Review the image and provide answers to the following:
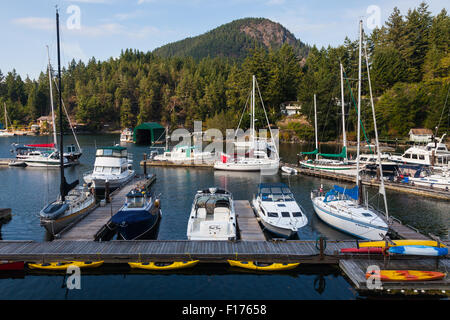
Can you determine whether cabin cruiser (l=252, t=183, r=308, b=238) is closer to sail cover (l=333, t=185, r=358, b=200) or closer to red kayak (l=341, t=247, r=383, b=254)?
sail cover (l=333, t=185, r=358, b=200)

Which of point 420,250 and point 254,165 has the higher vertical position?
point 254,165

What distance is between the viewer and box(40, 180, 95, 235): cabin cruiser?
22.9 metres

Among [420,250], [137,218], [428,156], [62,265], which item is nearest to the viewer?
[420,250]

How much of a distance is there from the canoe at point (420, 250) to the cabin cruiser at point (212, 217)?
31.5ft

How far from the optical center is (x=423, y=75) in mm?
94375

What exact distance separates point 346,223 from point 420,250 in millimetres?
6297

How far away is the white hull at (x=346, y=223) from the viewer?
2214 centimetres

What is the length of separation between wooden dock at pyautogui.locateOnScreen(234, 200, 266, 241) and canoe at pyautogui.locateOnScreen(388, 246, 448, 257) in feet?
26.7

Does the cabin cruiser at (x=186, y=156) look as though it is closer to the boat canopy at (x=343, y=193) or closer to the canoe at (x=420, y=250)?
the boat canopy at (x=343, y=193)

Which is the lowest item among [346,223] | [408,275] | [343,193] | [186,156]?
[408,275]

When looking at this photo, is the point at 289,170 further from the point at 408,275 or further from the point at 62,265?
the point at 62,265

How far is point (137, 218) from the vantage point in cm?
2302

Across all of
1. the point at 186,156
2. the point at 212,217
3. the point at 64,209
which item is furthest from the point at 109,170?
the point at 186,156

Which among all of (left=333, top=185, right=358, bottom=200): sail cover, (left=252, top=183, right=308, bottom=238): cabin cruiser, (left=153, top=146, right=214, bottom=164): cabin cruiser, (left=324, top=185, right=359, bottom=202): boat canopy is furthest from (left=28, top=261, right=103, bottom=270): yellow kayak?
(left=153, top=146, right=214, bottom=164): cabin cruiser
